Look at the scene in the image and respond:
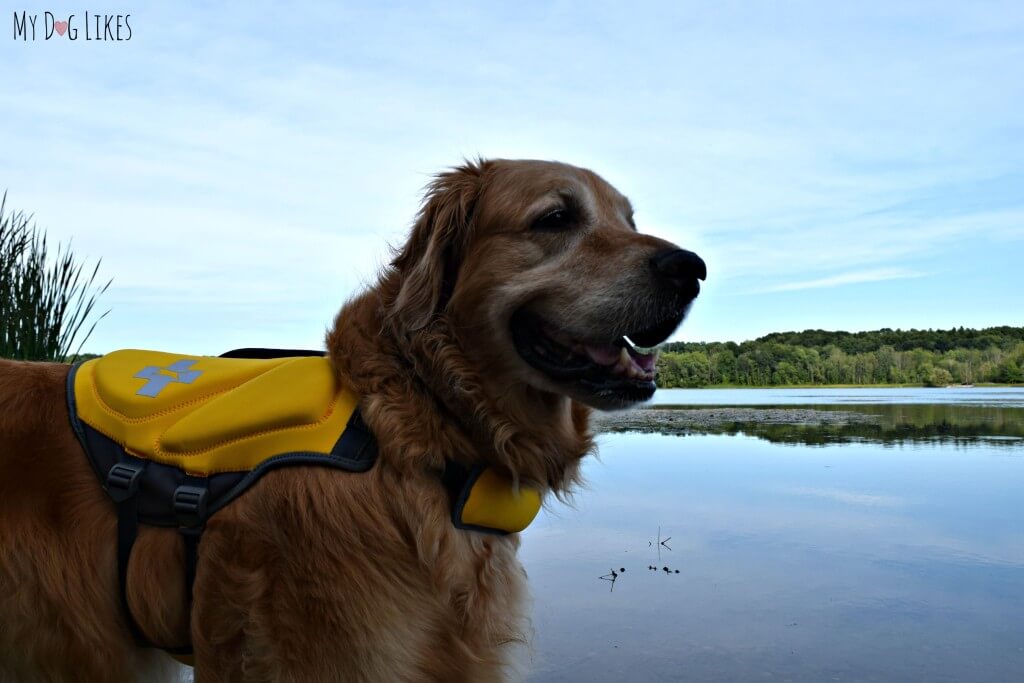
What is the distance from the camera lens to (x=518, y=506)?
273 centimetres

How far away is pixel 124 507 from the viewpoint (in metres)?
2.59

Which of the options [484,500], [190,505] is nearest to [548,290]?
[484,500]

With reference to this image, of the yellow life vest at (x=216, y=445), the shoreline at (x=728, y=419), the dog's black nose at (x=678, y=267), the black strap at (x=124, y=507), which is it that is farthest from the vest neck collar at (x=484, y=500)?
the shoreline at (x=728, y=419)

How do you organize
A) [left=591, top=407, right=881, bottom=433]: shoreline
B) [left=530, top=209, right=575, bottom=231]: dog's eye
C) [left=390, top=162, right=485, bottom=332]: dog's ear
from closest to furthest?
[left=390, top=162, right=485, bottom=332]: dog's ear, [left=530, top=209, right=575, bottom=231]: dog's eye, [left=591, top=407, right=881, bottom=433]: shoreline

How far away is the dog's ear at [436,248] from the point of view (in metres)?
2.79

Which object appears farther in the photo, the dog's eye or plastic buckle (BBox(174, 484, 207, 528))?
the dog's eye

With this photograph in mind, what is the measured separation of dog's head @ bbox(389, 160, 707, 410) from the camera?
2803 mm

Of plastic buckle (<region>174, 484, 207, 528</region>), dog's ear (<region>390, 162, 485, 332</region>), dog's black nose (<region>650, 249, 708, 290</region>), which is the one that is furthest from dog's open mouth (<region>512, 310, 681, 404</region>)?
plastic buckle (<region>174, 484, 207, 528</region>)

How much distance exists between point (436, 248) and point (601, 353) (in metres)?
0.74

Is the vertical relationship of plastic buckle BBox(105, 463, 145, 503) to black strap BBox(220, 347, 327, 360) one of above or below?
below

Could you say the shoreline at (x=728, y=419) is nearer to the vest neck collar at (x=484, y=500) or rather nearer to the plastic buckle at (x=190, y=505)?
the vest neck collar at (x=484, y=500)

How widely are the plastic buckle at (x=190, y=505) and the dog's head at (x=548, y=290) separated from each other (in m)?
0.86

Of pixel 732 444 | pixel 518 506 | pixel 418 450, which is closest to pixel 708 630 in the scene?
pixel 518 506

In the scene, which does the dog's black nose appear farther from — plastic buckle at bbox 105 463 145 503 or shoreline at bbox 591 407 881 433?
shoreline at bbox 591 407 881 433
